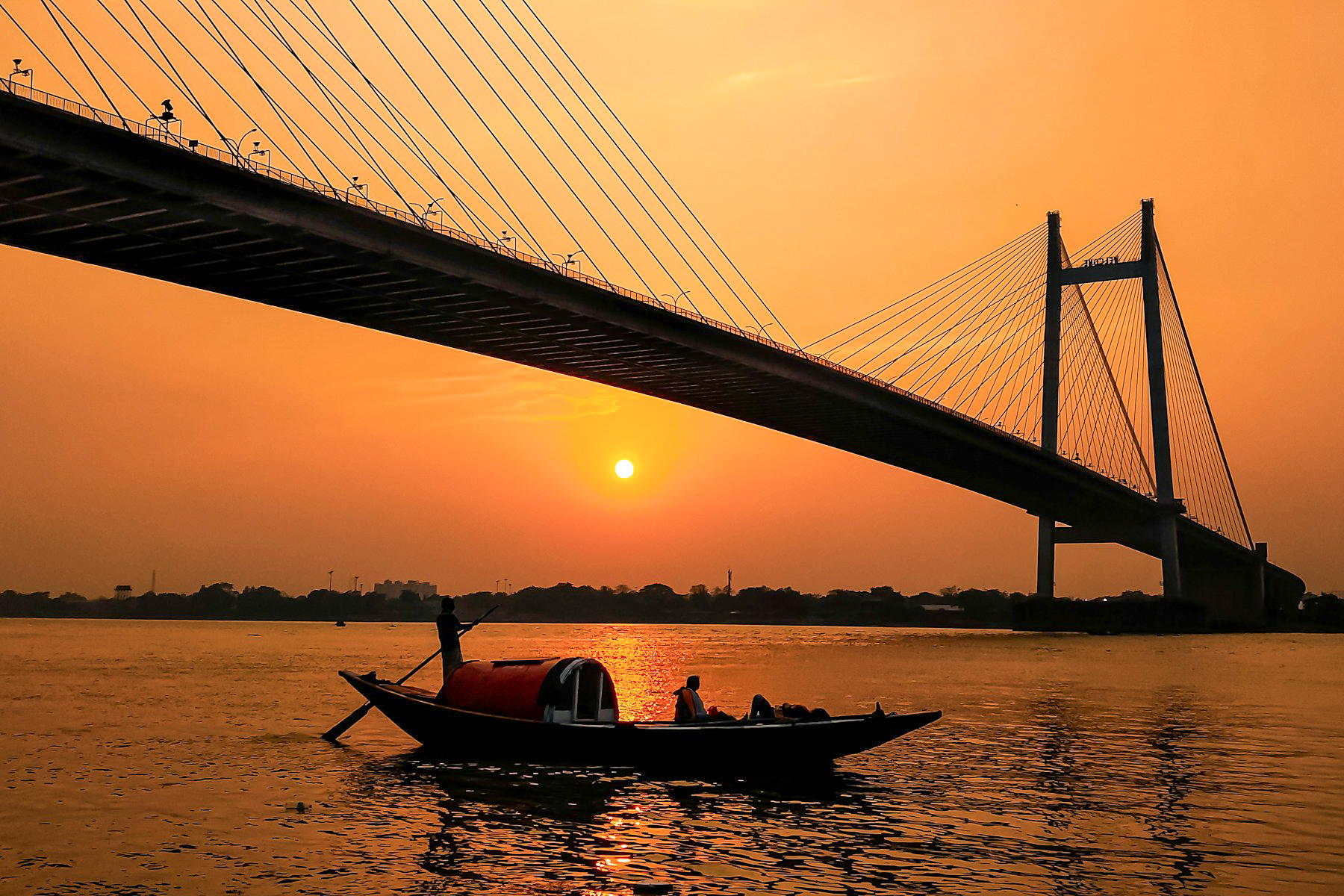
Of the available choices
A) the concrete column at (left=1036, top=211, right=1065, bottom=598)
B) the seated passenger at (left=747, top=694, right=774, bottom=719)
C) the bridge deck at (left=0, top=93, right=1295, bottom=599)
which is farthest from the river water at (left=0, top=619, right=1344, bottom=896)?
the concrete column at (left=1036, top=211, right=1065, bottom=598)

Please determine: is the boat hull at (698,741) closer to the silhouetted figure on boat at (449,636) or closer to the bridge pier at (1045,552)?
the silhouetted figure on boat at (449,636)

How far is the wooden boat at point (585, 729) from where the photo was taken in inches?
778

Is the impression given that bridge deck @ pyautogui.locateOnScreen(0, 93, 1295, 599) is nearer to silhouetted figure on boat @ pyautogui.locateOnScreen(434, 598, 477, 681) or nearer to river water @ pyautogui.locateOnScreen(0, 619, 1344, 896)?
river water @ pyautogui.locateOnScreen(0, 619, 1344, 896)

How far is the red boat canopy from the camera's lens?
816 inches

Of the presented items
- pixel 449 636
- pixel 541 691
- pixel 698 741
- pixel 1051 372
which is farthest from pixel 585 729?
pixel 1051 372

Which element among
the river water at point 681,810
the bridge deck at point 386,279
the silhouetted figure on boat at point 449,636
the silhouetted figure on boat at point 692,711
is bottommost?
the river water at point 681,810

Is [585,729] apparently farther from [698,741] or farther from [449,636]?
[449,636]

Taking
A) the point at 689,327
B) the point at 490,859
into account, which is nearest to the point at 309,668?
the point at 689,327

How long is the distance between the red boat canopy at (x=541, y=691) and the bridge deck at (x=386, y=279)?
16172 mm

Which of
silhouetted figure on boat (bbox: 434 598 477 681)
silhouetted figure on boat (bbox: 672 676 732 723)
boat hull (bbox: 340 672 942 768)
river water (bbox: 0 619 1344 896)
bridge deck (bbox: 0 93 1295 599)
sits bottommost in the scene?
river water (bbox: 0 619 1344 896)

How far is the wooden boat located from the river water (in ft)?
1.50

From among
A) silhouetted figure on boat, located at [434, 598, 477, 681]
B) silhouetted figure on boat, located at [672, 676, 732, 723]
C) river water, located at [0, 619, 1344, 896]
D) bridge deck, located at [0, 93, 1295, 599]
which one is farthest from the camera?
bridge deck, located at [0, 93, 1295, 599]

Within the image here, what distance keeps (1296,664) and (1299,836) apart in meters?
57.2

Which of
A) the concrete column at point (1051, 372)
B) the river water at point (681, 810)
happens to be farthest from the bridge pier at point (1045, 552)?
the river water at point (681, 810)
